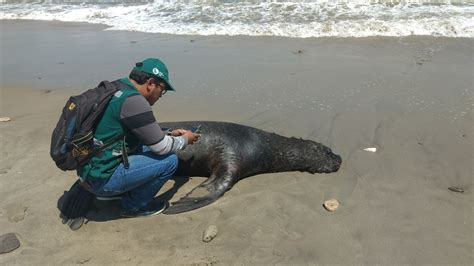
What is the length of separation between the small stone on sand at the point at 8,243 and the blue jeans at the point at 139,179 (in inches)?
29.6

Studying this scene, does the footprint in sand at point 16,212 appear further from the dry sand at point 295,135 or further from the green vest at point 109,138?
the green vest at point 109,138

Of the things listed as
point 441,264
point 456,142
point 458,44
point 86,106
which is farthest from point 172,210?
point 458,44

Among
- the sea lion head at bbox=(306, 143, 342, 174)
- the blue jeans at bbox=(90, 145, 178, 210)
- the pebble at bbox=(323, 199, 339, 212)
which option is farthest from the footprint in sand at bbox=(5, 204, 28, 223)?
the sea lion head at bbox=(306, 143, 342, 174)

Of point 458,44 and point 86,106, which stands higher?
point 86,106

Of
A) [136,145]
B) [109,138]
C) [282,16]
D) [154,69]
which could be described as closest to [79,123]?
[109,138]

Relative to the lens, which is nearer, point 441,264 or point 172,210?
point 441,264

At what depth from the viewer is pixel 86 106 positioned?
3.36 meters

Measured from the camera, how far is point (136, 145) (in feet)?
12.5

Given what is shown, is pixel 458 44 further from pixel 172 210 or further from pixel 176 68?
pixel 172 210

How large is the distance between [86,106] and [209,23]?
998 cm

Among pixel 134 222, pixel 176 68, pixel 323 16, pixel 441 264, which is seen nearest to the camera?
pixel 441 264

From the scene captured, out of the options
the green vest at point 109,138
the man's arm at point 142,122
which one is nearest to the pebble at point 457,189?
the man's arm at point 142,122

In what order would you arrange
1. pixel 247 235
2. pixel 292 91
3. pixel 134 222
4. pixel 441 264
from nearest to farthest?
pixel 441 264
pixel 247 235
pixel 134 222
pixel 292 91

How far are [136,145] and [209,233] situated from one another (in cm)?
98
